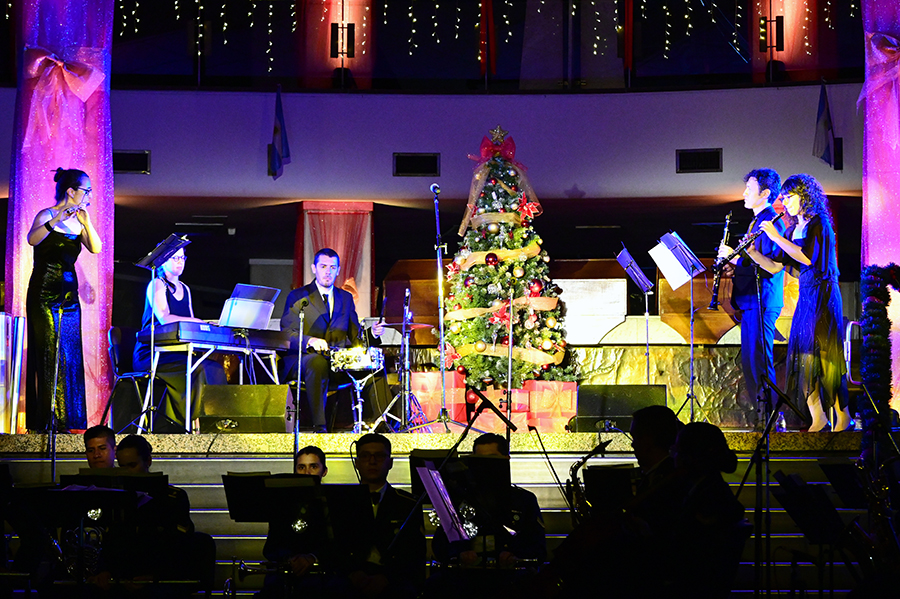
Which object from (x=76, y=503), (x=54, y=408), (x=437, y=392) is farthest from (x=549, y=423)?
(x=76, y=503)

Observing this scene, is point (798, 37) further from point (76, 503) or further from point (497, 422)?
point (76, 503)

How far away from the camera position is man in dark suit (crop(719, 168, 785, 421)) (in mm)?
7879

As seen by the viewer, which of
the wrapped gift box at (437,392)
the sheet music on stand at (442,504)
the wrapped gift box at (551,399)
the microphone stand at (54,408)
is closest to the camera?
the sheet music on stand at (442,504)

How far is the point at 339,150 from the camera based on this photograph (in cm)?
1273

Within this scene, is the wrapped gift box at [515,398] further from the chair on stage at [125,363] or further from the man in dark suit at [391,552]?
the man in dark suit at [391,552]

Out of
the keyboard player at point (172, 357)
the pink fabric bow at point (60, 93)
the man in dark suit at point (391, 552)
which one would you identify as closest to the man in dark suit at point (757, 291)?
the man in dark suit at point (391, 552)

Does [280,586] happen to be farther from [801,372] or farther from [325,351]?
[801,372]

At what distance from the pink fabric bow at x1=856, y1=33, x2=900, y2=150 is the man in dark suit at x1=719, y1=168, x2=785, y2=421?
4.36ft

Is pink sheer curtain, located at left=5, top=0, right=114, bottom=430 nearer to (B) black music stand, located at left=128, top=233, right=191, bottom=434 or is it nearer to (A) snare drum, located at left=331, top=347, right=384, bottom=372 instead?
(B) black music stand, located at left=128, top=233, right=191, bottom=434

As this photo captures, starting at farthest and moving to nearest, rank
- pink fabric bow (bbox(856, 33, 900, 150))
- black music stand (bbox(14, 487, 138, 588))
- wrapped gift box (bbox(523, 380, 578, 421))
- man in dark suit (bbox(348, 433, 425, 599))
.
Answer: wrapped gift box (bbox(523, 380, 578, 421)) → pink fabric bow (bbox(856, 33, 900, 150)) → man in dark suit (bbox(348, 433, 425, 599)) → black music stand (bbox(14, 487, 138, 588))

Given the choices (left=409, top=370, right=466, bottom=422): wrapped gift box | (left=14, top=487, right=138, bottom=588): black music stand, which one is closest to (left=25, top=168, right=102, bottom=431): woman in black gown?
(left=14, top=487, right=138, bottom=588): black music stand

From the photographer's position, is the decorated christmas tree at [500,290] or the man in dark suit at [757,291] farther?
the decorated christmas tree at [500,290]

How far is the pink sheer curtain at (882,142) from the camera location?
8.55m

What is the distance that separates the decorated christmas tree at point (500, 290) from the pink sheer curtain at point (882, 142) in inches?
113
